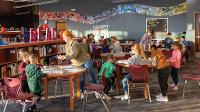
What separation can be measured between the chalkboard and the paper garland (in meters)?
0.29

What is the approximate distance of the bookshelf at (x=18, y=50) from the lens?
7361 mm

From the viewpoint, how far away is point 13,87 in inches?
196

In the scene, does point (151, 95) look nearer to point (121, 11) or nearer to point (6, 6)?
point (6, 6)

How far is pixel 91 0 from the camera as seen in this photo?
1659 centimetres

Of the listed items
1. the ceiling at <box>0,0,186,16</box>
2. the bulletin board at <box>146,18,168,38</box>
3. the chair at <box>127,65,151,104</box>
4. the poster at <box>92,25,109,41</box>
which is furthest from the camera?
the poster at <box>92,25,109,41</box>

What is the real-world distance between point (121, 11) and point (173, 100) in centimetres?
1004

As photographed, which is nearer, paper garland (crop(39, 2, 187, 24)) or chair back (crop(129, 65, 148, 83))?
chair back (crop(129, 65, 148, 83))

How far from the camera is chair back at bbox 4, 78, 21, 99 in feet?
16.3

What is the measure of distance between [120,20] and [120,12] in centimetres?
41

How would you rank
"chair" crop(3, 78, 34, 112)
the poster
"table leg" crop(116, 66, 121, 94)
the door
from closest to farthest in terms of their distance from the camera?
"chair" crop(3, 78, 34, 112) < "table leg" crop(116, 66, 121, 94) < the door < the poster

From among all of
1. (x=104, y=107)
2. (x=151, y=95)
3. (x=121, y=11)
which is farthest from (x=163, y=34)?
(x=104, y=107)

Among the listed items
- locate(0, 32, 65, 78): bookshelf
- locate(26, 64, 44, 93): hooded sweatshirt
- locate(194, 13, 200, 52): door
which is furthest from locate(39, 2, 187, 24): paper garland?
locate(26, 64, 44, 93): hooded sweatshirt

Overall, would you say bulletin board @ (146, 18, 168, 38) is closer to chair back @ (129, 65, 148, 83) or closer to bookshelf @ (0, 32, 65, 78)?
bookshelf @ (0, 32, 65, 78)

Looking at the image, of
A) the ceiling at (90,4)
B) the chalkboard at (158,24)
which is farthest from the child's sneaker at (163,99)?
the ceiling at (90,4)
